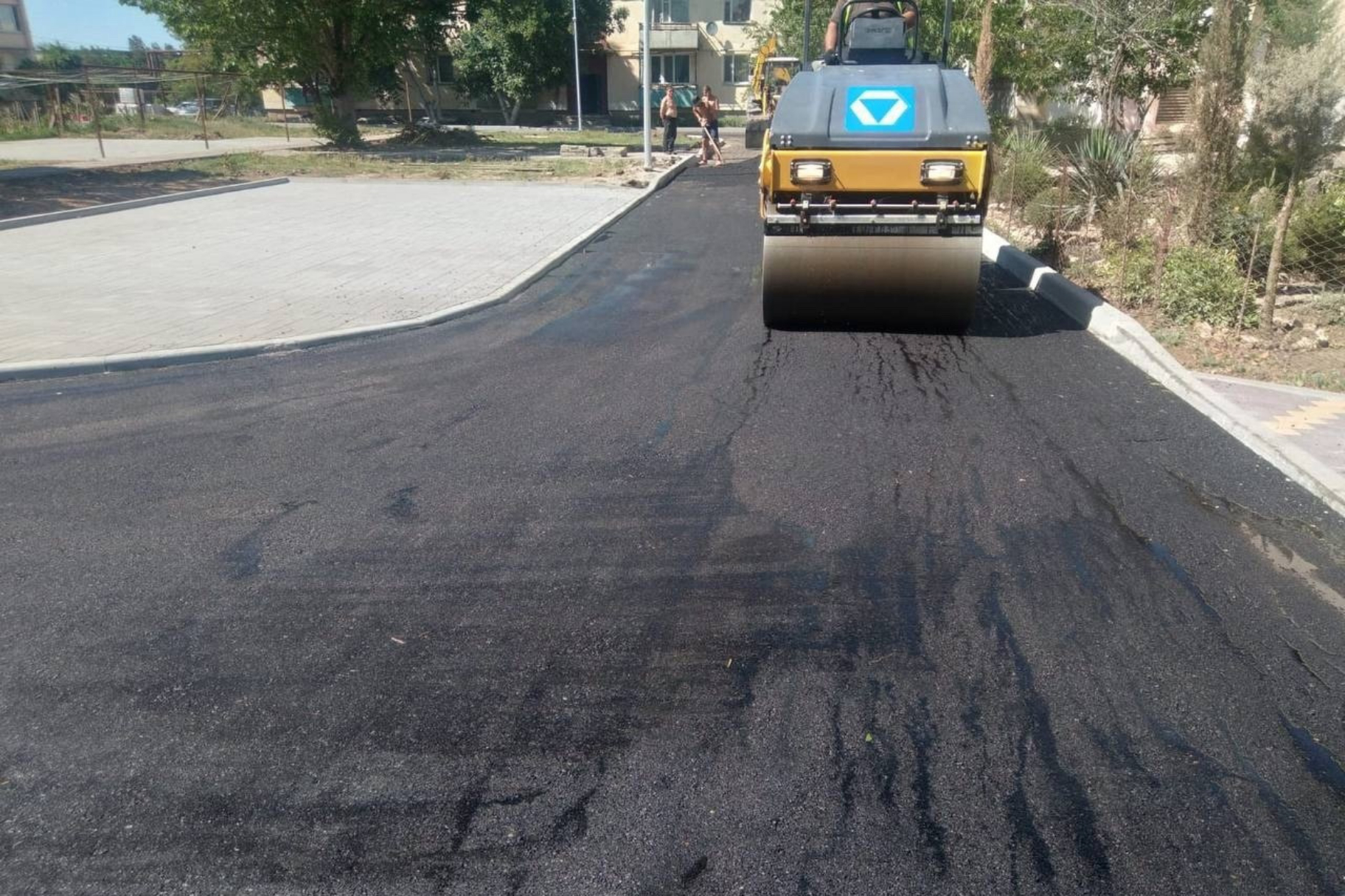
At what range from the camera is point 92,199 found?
1683cm

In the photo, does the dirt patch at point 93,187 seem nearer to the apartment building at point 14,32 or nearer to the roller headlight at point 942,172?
the roller headlight at point 942,172

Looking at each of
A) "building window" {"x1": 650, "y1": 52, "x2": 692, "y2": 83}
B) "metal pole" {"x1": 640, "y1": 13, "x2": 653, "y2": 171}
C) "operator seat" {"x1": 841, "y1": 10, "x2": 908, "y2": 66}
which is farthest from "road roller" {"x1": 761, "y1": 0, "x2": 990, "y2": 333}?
"building window" {"x1": 650, "y1": 52, "x2": 692, "y2": 83}

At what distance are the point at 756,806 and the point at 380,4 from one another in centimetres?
2895

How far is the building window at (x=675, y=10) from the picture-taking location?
152 ft

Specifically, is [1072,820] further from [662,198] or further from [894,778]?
[662,198]

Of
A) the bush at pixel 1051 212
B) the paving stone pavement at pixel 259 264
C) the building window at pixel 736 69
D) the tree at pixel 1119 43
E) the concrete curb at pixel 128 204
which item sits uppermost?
the building window at pixel 736 69

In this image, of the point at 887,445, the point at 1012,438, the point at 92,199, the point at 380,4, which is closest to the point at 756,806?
the point at 887,445

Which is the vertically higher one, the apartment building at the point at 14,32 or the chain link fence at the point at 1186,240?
the apartment building at the point at 14,32

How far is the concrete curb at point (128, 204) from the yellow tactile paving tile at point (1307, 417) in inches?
597

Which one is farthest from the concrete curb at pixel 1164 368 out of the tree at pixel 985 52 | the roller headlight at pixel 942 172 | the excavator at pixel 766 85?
the tree at pixel 985 52

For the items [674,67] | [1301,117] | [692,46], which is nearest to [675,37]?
[692,46]

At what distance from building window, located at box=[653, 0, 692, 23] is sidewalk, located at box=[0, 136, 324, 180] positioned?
1920 cm

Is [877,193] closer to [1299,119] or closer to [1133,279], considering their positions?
[1133,279]

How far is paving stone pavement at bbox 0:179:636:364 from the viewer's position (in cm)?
863
